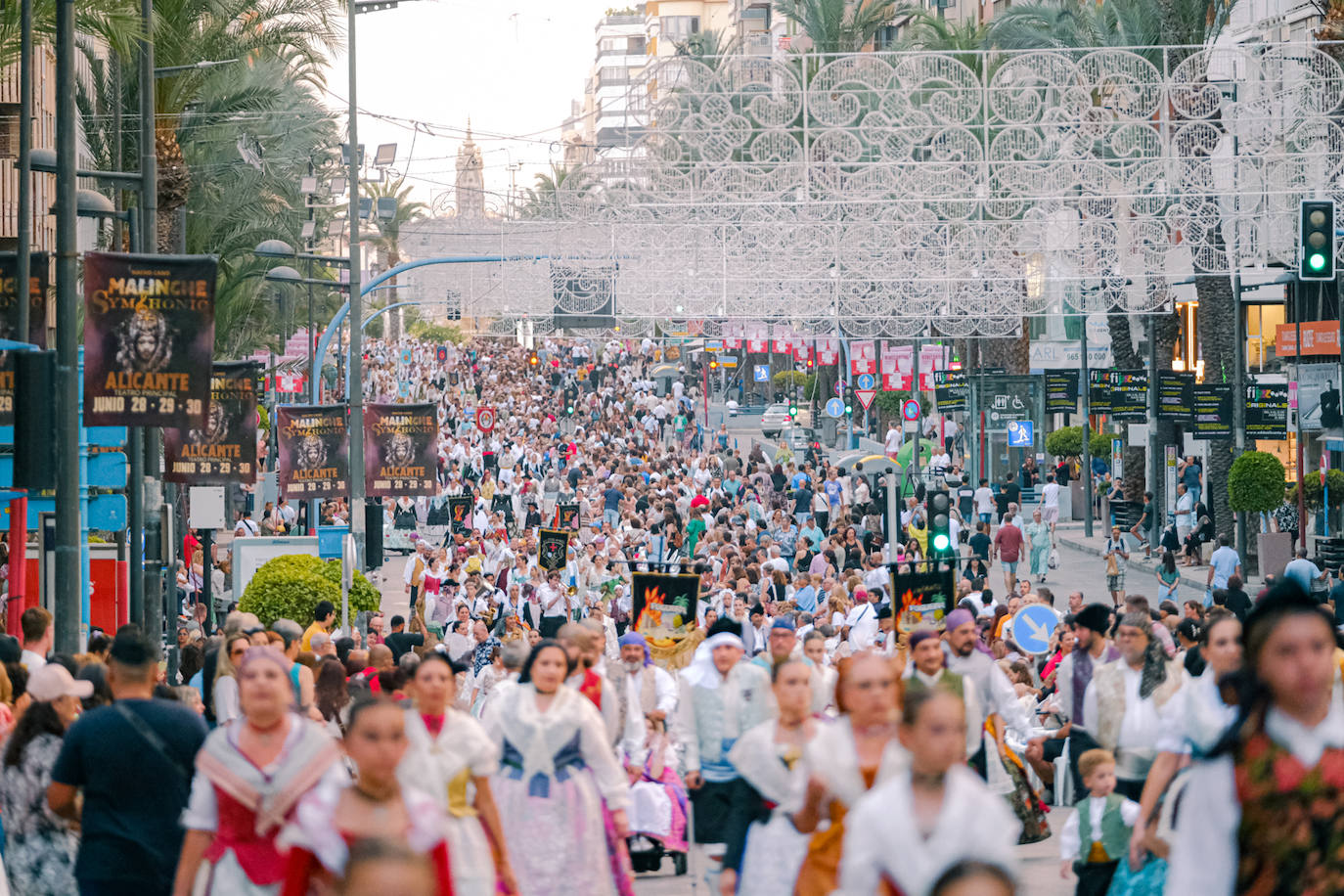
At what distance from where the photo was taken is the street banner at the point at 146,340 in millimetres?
14586

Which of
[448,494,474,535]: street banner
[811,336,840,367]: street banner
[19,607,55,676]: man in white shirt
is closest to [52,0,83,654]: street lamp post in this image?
[19,607,55,676]: man in white shirt

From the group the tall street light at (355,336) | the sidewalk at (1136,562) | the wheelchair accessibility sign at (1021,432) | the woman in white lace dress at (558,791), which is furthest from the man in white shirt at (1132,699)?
the wheelchair accessibility sign at (1021,432)

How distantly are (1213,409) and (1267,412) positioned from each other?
1232mm

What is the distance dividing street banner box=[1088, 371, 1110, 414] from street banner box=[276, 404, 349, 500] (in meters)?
18.3

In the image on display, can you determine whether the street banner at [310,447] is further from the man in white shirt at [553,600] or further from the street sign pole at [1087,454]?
the street sign pole at [1087,454]

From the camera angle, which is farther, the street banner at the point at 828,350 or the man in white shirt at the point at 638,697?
the street banner at the point at 828,350

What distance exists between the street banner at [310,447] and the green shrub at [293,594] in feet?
11.3

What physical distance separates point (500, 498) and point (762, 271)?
9119 mm

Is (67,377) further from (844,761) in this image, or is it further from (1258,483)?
(1258,483)

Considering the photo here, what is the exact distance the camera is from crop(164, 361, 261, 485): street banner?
21.9 m

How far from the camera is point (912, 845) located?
5.11 meters

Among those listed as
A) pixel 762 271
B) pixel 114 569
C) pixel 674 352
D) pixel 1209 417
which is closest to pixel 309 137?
pixel 762 271

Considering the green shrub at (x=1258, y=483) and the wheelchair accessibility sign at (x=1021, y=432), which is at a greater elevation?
the wheelchair accessibility sign at (x=1021, y=432)

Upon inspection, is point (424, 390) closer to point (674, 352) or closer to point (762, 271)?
point (674, 352)
